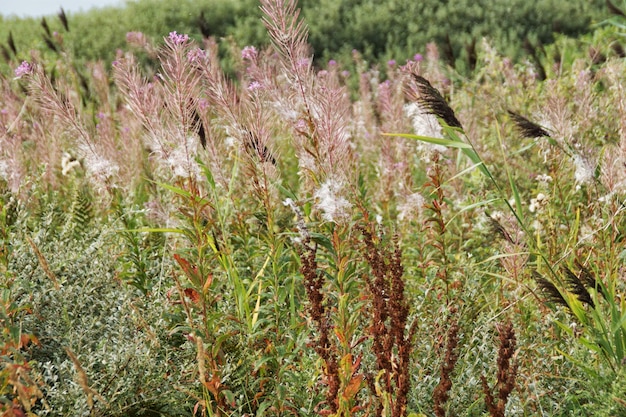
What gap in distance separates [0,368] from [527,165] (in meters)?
3.95

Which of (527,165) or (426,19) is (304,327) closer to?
(527,165)

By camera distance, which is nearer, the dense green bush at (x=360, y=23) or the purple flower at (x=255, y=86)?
the purple flower at (x=255, y=86)

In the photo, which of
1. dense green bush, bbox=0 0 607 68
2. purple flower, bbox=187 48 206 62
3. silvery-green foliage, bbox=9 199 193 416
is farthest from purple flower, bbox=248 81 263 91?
dense green bush, bbox=0 0 607 68

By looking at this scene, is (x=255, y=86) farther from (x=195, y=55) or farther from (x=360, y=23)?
(x=360, y=23)

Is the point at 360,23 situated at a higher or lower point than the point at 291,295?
higher

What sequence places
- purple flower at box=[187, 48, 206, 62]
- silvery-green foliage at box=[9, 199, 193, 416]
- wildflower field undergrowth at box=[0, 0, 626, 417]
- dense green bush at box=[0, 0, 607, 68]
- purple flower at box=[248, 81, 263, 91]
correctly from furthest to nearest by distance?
dense green bush at box=[0, 0, 607, 68] < purple flower at box=[248, 81, 263, 91] < purple flower at box=[187, 48, 206, 62] < silvery-green foliage at box=[9, 199, 193, 416] < wildflower field undergrowth at box=[0, 0, 626, 417]

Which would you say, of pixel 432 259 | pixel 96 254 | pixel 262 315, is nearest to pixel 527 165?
pixel 432 259

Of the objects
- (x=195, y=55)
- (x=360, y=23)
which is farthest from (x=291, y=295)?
(x=360, y=23)

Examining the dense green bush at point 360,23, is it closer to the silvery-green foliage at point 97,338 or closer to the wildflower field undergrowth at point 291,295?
the wildflower field undergrowth at point 291,295

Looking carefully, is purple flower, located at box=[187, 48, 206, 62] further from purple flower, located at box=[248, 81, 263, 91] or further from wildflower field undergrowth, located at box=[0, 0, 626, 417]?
purple flower, located at box=[248, 81, 263, 91]

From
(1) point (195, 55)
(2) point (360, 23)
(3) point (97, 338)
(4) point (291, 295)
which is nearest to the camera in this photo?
(1) point (195, 55)

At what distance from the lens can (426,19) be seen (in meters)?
14.3

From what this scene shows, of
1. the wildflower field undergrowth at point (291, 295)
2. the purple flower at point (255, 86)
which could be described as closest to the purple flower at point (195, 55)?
the wildflower field undergrowth at point (291, 295)

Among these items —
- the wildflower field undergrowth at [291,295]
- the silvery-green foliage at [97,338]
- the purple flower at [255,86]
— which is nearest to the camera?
the wildflower field undergrowth at [291,295]
